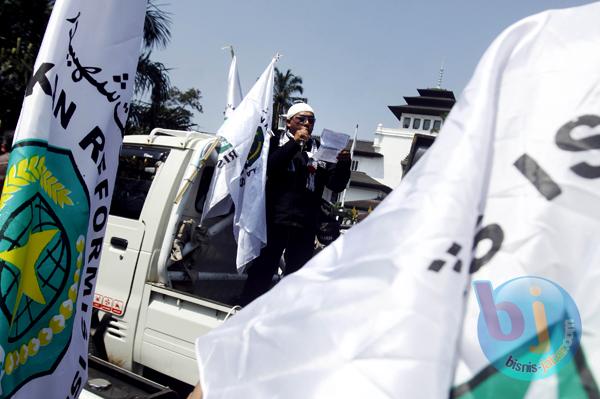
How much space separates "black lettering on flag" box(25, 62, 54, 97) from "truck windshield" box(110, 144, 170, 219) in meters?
1.78

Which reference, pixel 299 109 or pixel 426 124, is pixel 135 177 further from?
pixel 426 124

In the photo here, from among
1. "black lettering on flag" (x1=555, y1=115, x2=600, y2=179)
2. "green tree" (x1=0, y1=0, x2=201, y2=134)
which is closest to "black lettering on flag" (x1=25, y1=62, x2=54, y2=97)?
"black lettering on flag" (x1=555, y1=115, x2=600, y2=179)

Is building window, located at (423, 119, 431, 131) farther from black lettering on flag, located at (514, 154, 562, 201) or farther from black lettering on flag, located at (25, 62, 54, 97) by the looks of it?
black lettering on flag, located at (514, 154, 562, 201)

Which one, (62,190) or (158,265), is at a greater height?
(62,190)

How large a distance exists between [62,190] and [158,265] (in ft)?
4.93

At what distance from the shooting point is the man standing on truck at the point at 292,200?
3.66 meters

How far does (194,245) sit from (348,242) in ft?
8.10

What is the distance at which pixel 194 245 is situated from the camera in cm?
350

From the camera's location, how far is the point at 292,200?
3705 millimetres

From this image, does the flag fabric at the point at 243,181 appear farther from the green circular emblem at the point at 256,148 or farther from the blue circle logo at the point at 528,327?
the blue circle logo at the point at 528,327

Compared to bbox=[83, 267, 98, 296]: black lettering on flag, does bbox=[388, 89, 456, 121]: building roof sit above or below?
above

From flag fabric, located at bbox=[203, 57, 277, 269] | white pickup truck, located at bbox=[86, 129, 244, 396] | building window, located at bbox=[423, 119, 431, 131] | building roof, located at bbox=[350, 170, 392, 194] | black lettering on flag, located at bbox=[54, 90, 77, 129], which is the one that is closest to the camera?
black lettering on flag, located at bbox=[54, 90, 77, 129]

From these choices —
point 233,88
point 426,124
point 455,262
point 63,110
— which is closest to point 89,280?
point 63,110

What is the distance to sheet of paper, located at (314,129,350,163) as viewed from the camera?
3691mm
